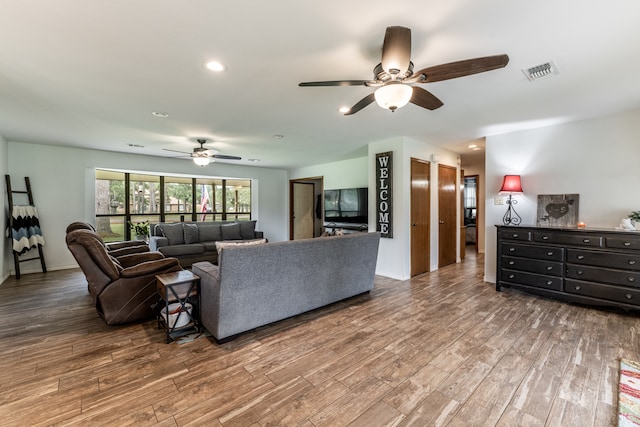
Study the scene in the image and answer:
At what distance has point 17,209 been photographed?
4.71 meters

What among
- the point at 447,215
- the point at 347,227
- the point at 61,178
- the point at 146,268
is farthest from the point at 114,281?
the point at 447,215

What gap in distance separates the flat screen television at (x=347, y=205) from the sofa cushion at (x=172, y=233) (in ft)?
10.9

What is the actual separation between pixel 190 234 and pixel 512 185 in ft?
19.1

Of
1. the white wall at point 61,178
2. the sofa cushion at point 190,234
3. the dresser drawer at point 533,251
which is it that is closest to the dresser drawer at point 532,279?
the dresser drawer at point 533,251

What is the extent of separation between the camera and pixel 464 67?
1786 millimetres

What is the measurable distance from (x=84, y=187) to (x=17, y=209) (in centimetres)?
105

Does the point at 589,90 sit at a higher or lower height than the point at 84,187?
higher

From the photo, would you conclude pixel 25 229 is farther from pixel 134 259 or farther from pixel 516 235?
pixel 516 235

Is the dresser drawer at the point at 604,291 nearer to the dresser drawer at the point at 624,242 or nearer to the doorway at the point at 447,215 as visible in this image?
the dresser drawer at the point at 624,242

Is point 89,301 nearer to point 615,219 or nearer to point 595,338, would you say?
point 595,338

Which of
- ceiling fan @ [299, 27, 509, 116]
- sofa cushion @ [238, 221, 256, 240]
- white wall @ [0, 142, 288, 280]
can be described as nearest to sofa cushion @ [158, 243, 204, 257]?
sofa cushion @ [238, 221, 256, 240]

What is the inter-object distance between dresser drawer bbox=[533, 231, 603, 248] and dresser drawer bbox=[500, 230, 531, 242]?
8cm

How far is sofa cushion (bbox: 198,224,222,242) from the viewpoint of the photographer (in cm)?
594

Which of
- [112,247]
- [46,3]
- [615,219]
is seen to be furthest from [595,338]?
[112,247]
